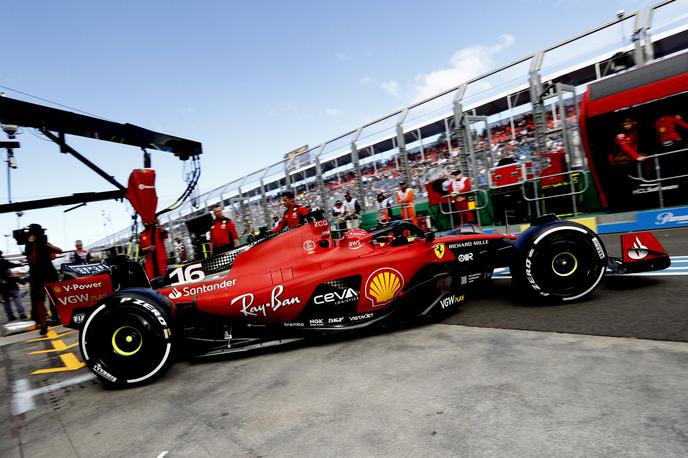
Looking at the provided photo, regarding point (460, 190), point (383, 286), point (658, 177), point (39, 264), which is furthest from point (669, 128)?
point (39, 264)

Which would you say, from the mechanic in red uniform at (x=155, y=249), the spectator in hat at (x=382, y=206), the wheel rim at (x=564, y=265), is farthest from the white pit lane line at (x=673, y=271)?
the spectator in hat at (x=382, y=206)

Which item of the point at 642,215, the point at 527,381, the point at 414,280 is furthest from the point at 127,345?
the point at 642,215

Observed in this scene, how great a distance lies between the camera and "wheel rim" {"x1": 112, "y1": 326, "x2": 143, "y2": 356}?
3.24 meters

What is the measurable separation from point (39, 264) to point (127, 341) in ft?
15.8

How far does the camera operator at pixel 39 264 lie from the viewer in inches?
260

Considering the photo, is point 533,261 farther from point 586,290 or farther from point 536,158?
point 536,158

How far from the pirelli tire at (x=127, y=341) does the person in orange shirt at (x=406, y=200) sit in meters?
8.03

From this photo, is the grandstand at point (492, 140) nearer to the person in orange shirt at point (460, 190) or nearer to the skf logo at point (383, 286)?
the person in orange shirt at point (460, 190)

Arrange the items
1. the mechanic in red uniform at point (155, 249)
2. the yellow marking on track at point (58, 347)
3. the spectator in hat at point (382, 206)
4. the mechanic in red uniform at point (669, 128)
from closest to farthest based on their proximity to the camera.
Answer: the yellow marking on track at point (58, 347), the mechanic in red uniform at point (155, 249), the mechanic in red uniform at point (669, 128), the spectator in hat at point (382, 206)

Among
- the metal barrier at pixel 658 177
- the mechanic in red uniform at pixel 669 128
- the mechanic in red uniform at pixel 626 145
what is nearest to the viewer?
the metal barrier at pixel 658 177

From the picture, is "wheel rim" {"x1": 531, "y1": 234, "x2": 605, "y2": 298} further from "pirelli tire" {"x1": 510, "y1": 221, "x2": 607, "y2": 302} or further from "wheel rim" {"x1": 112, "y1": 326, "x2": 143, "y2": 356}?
"wheel rim" {"x1": 112, "y1": 326, "x2": 143, "y2": 356}

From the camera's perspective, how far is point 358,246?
3.81m

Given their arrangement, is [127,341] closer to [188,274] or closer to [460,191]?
[188,274]

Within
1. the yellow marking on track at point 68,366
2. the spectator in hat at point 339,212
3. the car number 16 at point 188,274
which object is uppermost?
the spectator in hat at point 339,212
